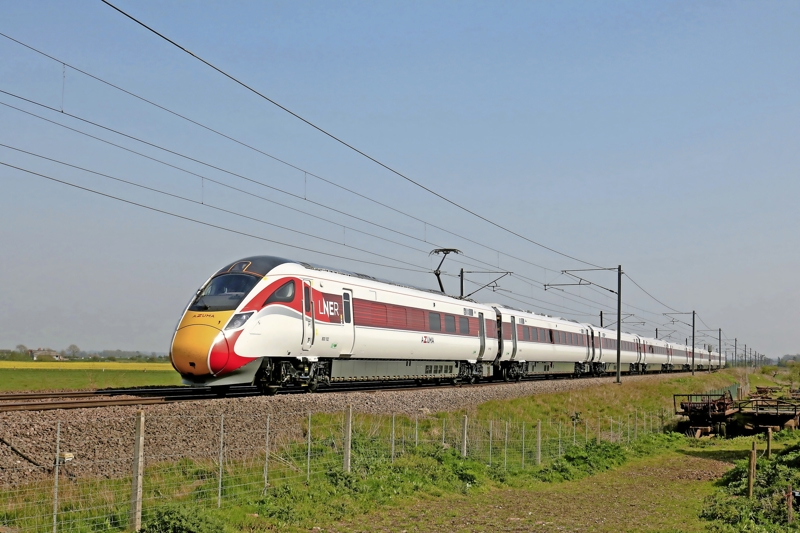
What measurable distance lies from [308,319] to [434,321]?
1063 centimetres

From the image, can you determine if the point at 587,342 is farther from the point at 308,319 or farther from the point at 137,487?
the point at 137,487

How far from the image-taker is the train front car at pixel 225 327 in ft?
69.7

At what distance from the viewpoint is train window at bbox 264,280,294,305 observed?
75.8ft

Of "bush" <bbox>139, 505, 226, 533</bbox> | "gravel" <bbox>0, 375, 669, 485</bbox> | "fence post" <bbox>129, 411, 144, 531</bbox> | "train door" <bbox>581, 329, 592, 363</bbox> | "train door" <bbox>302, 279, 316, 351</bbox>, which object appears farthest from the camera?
"train door" <bbox>581, 329, 592, 363</bbox>

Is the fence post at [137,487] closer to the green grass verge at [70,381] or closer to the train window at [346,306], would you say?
the train window at [346,306]

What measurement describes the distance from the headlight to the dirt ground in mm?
7890

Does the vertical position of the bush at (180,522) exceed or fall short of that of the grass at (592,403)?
it exceeds it

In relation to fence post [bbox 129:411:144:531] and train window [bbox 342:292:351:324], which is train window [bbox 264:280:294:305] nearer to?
train window [bbox 342:292:351:324]

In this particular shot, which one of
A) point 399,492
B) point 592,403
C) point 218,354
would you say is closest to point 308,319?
point 218,354

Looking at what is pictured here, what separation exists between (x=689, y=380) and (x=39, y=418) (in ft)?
A: 212

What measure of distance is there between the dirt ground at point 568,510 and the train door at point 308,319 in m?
8.35

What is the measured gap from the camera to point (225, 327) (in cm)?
2141

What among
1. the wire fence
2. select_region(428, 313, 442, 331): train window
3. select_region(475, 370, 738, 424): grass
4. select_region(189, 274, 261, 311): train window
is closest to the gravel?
the wire fence

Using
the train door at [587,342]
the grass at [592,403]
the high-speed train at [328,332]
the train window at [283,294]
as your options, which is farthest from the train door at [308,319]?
the train door at [587,342]
